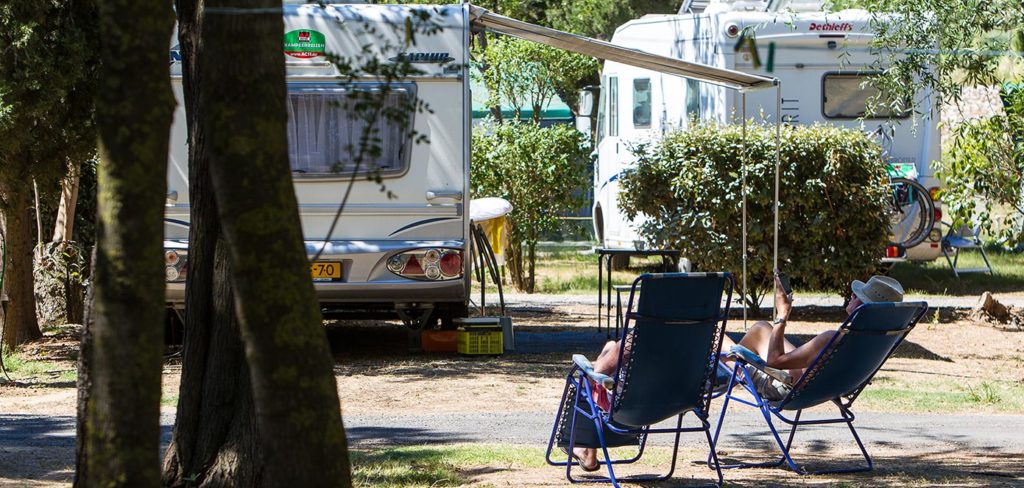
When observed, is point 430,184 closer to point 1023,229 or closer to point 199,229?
point 199,229

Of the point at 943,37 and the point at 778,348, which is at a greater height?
the point at 943,37

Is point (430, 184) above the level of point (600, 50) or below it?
below

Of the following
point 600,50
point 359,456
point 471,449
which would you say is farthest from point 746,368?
point 600,50

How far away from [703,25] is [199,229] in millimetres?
8901

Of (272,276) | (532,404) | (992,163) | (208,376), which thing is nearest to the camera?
(272,276)

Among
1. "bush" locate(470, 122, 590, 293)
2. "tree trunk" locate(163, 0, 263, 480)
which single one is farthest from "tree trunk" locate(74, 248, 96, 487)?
"bush" locate(470, 122, 590, 293)

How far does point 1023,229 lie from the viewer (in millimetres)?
10773

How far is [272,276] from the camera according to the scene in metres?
2.47

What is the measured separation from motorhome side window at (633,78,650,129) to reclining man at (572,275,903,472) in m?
7.81

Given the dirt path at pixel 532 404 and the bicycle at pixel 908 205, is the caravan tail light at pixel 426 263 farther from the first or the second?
the bicycle at pixel 908 205

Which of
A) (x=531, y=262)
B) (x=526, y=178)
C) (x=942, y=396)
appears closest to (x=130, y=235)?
Result: (x=942, y=396)

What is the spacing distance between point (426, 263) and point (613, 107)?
615cm

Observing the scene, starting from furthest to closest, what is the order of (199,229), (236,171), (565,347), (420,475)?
(565,347)
(420,475)
(199,229)
(236,171)

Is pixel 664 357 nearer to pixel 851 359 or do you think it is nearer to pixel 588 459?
pixel 588 459
